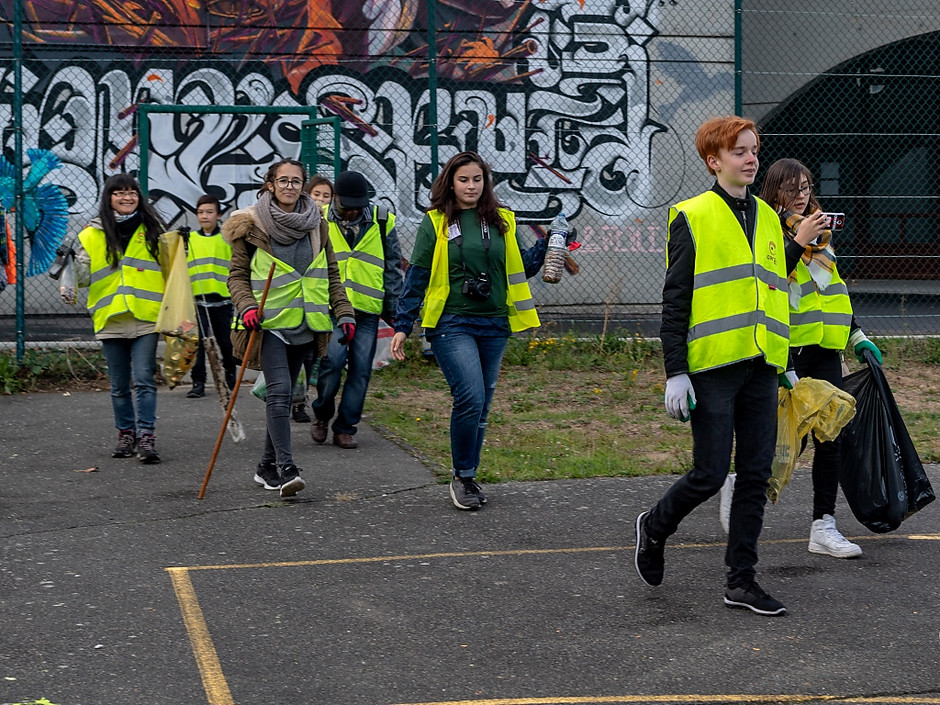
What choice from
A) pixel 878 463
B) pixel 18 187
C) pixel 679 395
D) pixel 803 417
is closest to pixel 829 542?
pixel 878 463

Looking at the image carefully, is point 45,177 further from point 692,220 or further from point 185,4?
point 692,220

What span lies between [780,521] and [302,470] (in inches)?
110

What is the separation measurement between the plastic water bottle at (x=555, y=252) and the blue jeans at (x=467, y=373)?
1.54 feet

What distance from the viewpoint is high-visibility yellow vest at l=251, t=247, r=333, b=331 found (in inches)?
262

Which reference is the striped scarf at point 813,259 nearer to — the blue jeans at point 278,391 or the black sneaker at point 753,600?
the black sneaker at point 753,600

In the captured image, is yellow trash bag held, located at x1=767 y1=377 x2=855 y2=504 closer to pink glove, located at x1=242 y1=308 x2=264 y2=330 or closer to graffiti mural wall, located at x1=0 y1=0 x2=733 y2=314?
pink glove, located at x1=242 y1=308 x2=264 y2=330

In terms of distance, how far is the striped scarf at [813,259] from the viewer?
17.6ft

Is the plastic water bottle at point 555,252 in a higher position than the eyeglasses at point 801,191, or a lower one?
lower

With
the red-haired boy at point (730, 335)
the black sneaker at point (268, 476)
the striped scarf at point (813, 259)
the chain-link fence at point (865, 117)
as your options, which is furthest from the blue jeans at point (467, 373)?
the chain-link fence at point (865, 117)

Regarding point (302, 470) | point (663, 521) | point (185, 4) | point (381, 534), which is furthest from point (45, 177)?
point (663, 521)

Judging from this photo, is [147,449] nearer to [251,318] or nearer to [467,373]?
[251,318]

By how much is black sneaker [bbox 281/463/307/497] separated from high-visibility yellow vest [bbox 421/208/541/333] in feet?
3.39

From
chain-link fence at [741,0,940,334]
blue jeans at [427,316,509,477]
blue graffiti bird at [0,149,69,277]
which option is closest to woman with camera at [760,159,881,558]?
blue jeans at [427,316,509,477]

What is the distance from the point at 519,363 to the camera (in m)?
11.3
